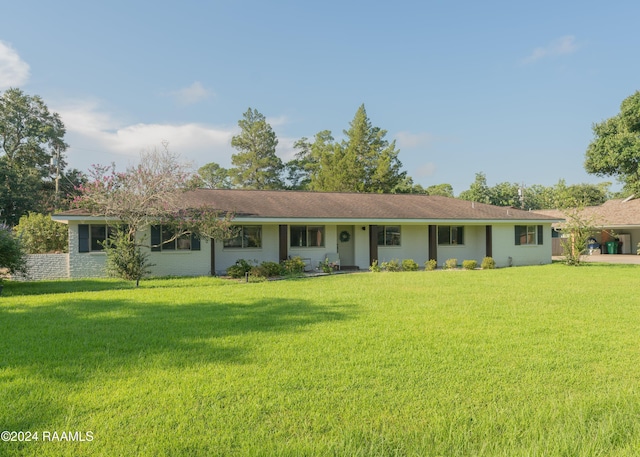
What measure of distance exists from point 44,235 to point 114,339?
17113 mm

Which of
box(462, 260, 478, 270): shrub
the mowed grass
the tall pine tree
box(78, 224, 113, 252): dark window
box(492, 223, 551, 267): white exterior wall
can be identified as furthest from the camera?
the tall pine tree

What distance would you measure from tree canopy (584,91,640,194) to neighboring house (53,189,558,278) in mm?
10952

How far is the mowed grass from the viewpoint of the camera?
3.15 meters

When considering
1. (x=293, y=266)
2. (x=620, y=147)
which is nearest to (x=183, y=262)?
(x=293, y=266)

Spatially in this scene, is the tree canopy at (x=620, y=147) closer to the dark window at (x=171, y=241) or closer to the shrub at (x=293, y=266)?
the shrub at (x=293, y=266)

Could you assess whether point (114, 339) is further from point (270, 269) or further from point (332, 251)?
point (332, 251)

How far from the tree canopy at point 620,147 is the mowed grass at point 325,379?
2483 centimetres

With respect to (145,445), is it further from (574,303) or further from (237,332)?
(574,303)

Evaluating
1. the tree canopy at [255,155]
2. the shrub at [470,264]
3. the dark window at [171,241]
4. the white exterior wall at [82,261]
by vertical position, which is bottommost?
the shrub at [470,264]

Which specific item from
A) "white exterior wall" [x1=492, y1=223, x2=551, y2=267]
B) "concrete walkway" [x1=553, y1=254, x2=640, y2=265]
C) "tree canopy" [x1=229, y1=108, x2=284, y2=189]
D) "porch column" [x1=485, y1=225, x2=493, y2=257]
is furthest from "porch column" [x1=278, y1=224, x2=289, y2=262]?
"tree canopy" [x1=229, y1=108, x2=284, y2=189]

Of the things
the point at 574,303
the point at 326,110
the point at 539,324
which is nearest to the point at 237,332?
the point at 539,324

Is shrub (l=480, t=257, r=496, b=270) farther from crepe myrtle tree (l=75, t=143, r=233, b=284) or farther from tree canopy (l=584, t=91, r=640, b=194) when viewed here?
tree canopy (l=584, t=91, r=640, b=194)

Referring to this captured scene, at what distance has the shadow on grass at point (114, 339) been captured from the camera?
4090 millimetres

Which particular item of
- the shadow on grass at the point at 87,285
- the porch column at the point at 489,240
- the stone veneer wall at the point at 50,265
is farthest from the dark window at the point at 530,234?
the stone veneer wall at the point at 50,265
